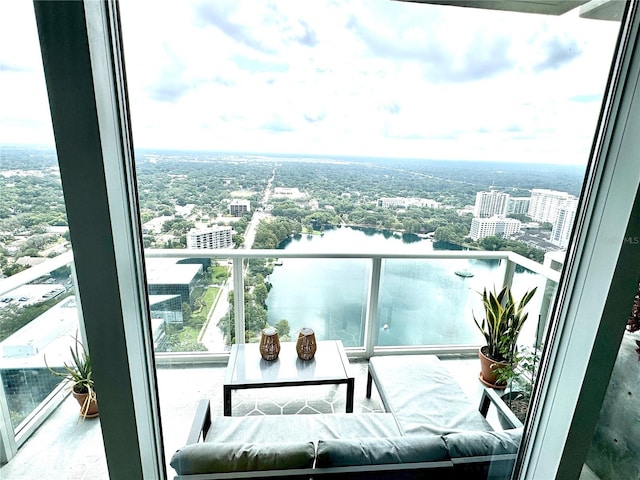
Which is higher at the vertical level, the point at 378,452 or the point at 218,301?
the point at 218,301

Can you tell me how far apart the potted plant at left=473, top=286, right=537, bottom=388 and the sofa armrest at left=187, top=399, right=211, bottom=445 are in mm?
1380

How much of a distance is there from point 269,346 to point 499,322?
1.43 metres

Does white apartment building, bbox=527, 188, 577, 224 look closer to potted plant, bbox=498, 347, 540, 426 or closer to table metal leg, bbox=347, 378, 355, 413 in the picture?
potted plant, bbox=498, 347, 540, 426

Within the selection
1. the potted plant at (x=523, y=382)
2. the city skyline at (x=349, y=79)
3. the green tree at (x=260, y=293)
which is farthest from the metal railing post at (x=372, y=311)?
the city skyline at (x=349, y=79)

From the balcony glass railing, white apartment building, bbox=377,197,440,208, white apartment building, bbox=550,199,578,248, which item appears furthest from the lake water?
white apartment building, bbox=550,199,578,248

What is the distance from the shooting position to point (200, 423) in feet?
4.50

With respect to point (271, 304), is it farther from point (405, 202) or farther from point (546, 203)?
point (546, 203)

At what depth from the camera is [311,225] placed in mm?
1723

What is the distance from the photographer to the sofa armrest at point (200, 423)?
125 centimetres

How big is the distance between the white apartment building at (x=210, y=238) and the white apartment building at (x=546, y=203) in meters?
0.92

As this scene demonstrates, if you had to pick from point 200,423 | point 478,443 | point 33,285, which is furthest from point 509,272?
point 33,285

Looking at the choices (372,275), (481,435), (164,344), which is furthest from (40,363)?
(372,275)

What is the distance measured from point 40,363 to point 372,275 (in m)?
2.16

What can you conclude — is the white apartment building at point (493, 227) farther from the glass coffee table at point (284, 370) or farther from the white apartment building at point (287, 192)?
the glass coffee table at point (284, 370)
